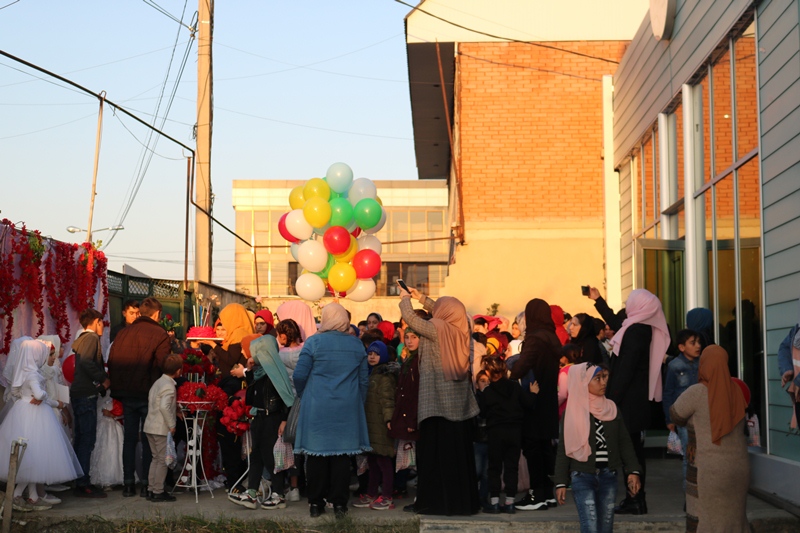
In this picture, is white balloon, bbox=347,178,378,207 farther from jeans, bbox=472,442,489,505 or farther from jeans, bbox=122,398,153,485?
jeans, bbox=472,442,489,505

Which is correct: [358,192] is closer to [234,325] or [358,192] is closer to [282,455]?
[234,325]

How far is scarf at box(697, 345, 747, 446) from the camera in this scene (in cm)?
661

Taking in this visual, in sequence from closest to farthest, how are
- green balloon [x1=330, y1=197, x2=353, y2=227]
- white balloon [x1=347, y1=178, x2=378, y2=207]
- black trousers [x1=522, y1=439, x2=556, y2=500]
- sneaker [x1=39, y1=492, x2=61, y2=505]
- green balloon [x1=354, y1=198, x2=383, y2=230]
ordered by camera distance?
sneaker [x1=39, y1=492, x2=61, y2=505]
black trousers [x1=522, y1=439, x2=556, y2=500]
green balloon [x1=330, y1=197, x2=353, y2=227]
green balloon [x1=354, y1=198, x2=383, y2=230]
white balloon [x1=347, y1=178, x2=378, y2=207]

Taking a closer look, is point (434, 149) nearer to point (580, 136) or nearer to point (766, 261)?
point (580, 136)

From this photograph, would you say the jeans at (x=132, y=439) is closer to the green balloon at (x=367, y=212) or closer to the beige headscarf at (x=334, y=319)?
the beige headscarf at (x=334, y=319)

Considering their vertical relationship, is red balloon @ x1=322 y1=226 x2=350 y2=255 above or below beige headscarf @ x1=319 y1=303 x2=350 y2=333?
above

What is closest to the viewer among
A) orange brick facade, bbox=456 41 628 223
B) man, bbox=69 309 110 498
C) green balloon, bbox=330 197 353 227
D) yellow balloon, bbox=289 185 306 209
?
man, bbox=69 309 110 498

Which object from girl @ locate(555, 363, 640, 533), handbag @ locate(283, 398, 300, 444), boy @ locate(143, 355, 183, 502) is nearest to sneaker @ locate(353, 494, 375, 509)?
handbag @ locate(283, 398, 300, 444)

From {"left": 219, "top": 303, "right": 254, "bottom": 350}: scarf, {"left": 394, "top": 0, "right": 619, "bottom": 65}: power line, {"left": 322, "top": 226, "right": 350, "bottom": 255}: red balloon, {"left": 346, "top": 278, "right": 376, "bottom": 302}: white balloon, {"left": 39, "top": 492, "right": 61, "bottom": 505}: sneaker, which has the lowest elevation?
{"left": 39, "top": 492, "right": 61, "bottom": 505}: sneaker

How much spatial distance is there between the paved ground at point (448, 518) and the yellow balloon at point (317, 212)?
5.59 meters

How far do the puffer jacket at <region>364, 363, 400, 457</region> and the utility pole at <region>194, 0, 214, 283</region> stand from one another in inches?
447

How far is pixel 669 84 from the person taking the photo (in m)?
12.6

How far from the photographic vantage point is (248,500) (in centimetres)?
886

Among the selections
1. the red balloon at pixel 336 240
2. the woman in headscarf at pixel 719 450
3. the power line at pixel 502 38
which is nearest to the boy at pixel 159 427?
the woman in headscarf at pixel 719 450
